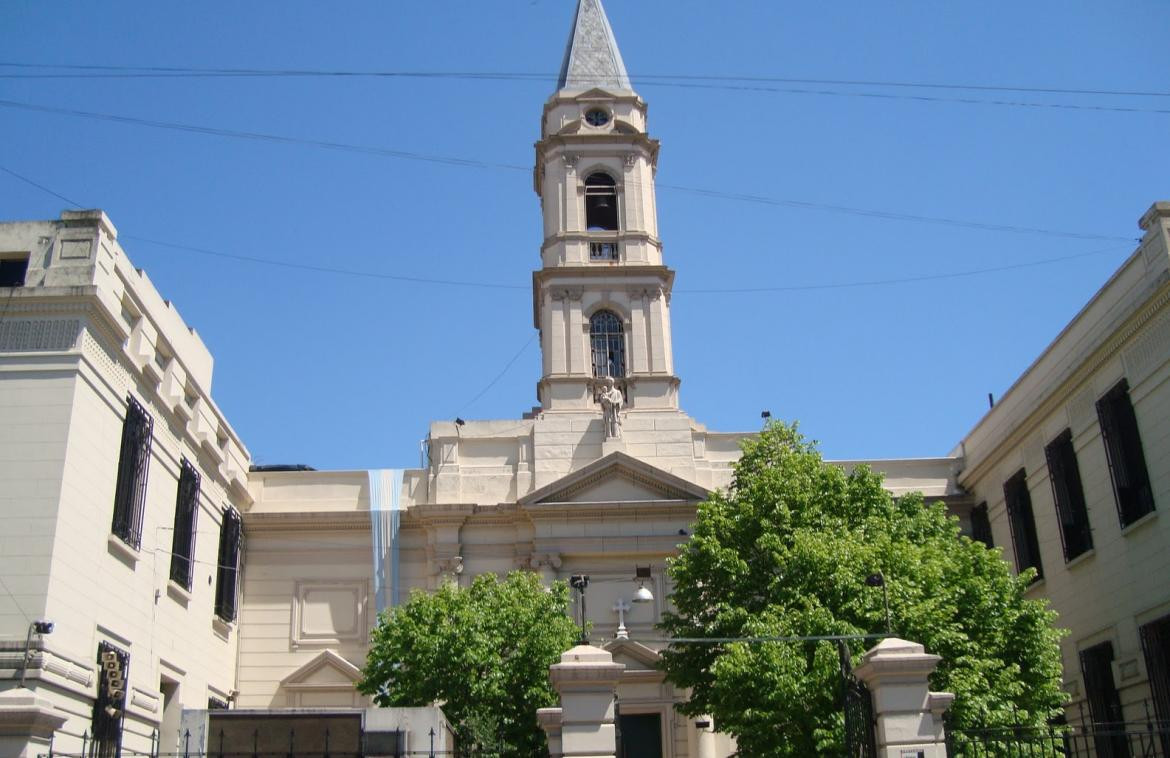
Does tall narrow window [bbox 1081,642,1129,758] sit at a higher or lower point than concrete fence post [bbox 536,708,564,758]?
higher

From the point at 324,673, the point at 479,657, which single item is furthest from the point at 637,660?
the point at 324,673

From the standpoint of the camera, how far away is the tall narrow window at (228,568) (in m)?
33.0

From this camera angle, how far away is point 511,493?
36.4 meters

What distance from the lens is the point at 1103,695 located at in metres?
28.8

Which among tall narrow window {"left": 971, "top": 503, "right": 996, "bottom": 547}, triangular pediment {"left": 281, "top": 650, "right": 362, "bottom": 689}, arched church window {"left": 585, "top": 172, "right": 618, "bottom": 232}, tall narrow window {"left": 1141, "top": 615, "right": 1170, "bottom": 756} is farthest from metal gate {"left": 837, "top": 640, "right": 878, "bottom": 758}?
arched church window {"left": 585, "top": 172, "right": 618, "bottom": 232}

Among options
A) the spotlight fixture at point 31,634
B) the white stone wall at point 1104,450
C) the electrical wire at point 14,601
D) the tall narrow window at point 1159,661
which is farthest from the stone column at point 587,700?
the tall narrow window at point 1159,661

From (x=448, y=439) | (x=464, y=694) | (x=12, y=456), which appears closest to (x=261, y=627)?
(x=448, y=439)

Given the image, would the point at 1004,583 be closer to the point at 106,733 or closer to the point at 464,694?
the point at 464,694

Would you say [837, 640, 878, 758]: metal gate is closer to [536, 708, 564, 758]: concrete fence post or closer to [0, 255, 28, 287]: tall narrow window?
[536, 708, 564, 758]: concrete fence post

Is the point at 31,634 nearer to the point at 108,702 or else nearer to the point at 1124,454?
the point at 108,702

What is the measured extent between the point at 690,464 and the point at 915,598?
13.2 m

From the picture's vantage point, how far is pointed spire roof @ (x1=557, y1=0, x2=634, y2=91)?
44.3 m

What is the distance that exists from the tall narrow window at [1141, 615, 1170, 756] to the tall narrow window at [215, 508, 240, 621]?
2375 cm

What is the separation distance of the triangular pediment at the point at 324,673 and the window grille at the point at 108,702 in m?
9.60
